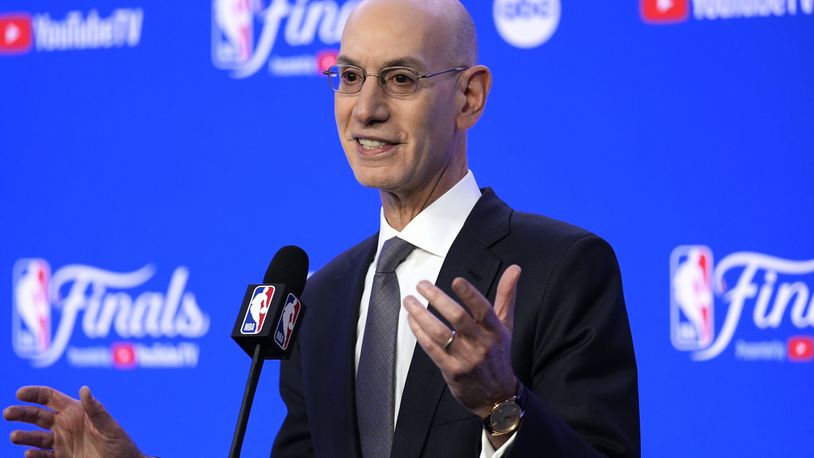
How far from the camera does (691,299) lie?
323cm

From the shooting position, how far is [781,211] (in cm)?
318

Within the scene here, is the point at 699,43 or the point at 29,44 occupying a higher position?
the point at 29,44

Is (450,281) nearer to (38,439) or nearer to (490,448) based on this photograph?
(490,448)

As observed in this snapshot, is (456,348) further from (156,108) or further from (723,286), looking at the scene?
(156,108)

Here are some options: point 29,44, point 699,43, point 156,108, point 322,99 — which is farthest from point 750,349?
point 29,44

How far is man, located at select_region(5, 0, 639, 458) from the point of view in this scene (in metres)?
1.74

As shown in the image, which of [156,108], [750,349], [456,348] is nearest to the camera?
[456,348]

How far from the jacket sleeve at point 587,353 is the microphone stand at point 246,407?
0.44m

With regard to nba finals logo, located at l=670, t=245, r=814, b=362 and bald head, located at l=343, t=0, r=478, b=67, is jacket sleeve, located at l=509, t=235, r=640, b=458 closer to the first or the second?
bald head, located at l=343, t=0, r=478, b=67

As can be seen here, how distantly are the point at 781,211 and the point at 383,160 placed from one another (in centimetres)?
169

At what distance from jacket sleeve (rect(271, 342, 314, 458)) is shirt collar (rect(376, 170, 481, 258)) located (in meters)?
0.35

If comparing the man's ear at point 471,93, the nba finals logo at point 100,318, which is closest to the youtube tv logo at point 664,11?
the man's ear at point 471,93

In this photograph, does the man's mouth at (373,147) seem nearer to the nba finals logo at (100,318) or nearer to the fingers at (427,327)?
the fingers at (427,327)

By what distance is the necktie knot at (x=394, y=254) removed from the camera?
1966 mm
